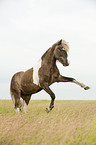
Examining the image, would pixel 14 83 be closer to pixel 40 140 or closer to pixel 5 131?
pixel 5 131

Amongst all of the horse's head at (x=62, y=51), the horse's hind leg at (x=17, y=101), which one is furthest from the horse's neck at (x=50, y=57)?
the horse's hind leg at (x=17, y=101)

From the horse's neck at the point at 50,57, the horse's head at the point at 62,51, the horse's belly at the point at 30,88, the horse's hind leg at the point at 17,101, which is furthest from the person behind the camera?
the horse's hind leg at the point at 17,101

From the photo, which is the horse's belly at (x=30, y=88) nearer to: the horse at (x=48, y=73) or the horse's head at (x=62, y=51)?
the horse at (x=48, y=73)

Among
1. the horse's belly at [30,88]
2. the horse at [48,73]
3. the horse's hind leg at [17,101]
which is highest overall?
the horse at [48,73]

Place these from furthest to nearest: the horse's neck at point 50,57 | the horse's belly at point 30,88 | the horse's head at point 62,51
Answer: the horse's belly at point 30,88 → the horse's neck at point 50,57 → the horse's head at point 62,51

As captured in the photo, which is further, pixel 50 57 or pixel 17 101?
pixel 17 101

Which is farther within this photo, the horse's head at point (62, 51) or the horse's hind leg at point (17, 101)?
the horse's hind leg at point (17, 101)

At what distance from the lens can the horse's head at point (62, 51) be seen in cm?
636

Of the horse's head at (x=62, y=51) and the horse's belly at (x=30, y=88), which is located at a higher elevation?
the horse's head at (x=62, y=51)

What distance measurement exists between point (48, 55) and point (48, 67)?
440 millimetres

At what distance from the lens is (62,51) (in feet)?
20.9

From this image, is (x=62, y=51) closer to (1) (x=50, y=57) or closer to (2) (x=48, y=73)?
(1) (x=50, y=57)

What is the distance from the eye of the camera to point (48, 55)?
22.4 ft

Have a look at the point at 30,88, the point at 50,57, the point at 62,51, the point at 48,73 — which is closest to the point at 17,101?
the point at 30,88
